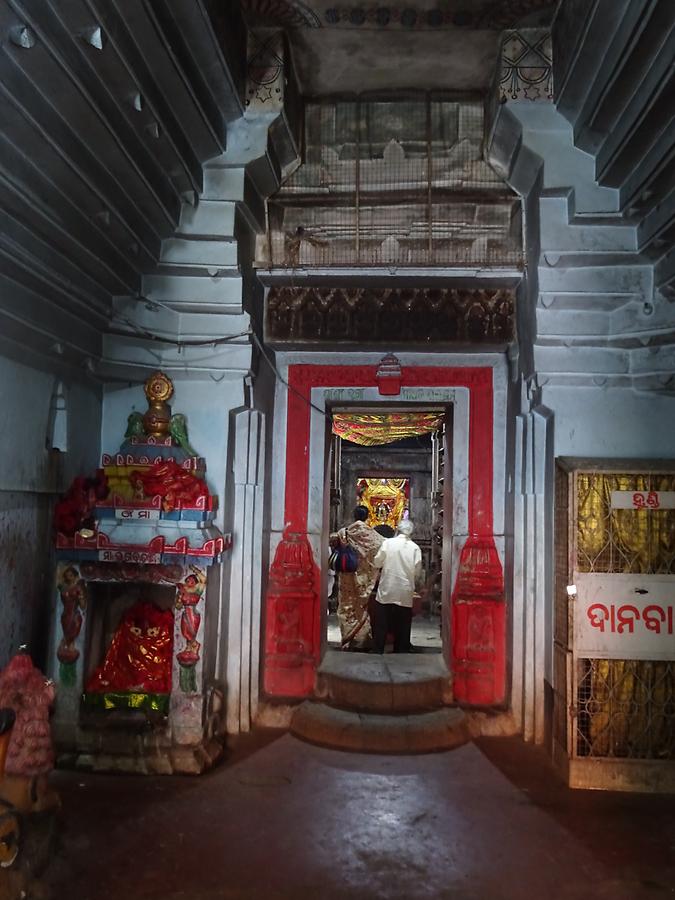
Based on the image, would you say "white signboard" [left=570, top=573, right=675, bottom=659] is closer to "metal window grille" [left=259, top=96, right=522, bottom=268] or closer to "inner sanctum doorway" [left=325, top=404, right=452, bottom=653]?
"inner sanctum doorway" [left=325, top=404, right=452, bottom=653]

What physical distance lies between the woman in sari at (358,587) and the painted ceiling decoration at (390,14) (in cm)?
510

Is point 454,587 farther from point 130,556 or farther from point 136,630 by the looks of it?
point 130,556

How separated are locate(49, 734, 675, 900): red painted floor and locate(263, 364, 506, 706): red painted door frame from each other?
948 millimetres

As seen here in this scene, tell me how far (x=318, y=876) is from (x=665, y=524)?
305cm

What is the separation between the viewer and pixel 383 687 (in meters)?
5.10

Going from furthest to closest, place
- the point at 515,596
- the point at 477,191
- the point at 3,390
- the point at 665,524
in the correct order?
the point at 477,191 < the point at 515,596 < the point at 665,524 < the point at 3,390

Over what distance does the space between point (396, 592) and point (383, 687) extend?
135 cm

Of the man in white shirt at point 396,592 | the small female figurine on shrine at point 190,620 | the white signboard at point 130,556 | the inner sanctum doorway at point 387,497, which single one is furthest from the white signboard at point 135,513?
the man in white shirt at point 396,592

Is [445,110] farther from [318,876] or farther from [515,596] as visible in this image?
[318,876]

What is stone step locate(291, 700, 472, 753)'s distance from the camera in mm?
4660

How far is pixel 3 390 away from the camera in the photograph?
385 centimetres

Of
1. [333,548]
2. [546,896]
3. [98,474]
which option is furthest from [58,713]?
[333,548]

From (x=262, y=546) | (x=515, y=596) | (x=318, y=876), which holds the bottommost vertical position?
(x=318, y=876)

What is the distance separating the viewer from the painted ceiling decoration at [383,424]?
778 cm
